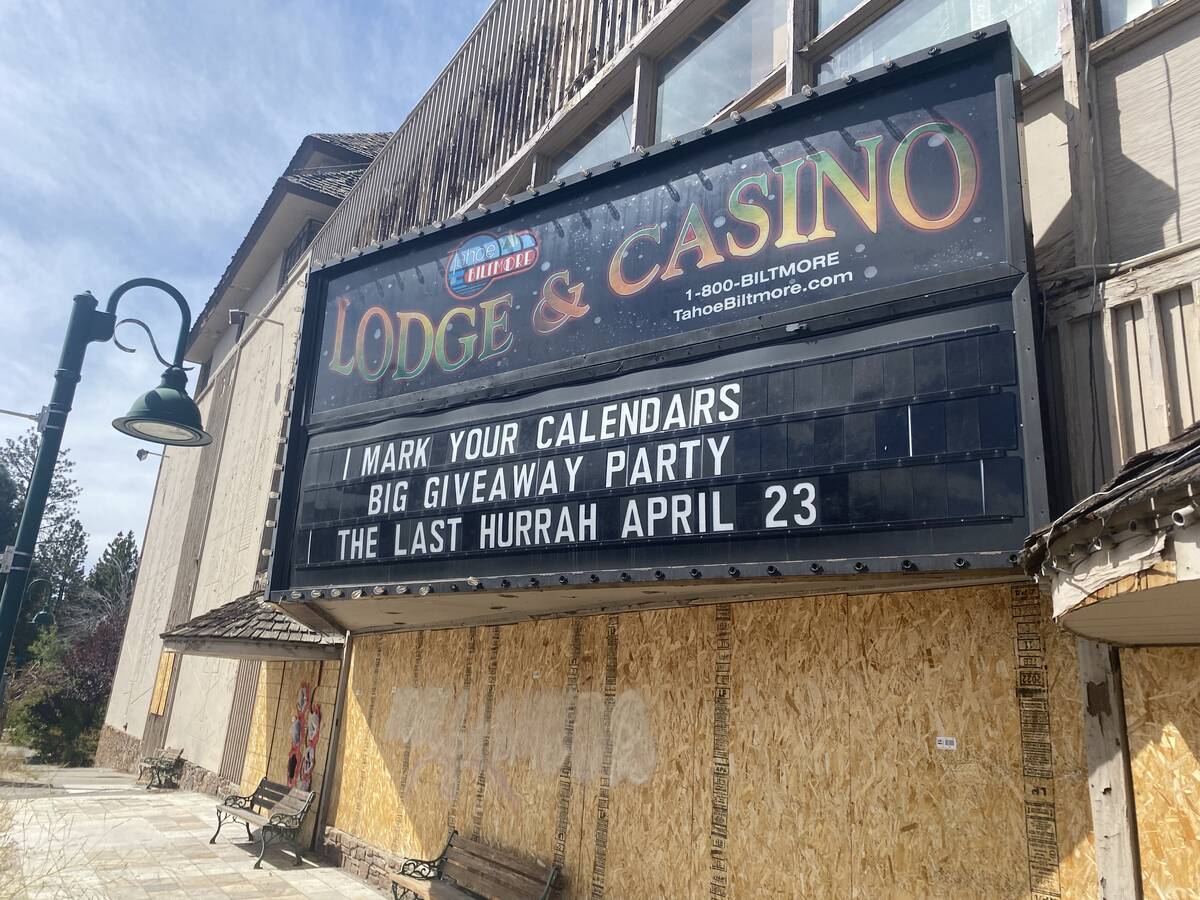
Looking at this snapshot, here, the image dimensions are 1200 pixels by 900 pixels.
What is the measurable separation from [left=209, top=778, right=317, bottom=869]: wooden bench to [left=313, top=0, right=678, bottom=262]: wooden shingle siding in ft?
25.1

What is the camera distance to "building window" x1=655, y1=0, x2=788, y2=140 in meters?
8.85

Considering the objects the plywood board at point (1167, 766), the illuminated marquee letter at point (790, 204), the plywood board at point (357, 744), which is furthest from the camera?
the plywood board at point (357, 744)

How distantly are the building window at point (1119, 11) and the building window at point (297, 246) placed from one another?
19.7 meters

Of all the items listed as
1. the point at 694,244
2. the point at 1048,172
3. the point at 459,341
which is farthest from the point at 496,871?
the point at 1048,172

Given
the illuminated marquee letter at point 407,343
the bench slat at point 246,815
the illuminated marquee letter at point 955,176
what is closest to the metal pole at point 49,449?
the illuminated marquee letter at point 407,343

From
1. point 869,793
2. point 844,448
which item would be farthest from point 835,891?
point 844,448

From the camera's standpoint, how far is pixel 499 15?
1359cm

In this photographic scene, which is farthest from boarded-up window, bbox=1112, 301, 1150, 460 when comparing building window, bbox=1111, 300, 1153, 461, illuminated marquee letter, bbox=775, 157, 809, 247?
illuminated marquee letter, bbox=775, 157, 809, 247

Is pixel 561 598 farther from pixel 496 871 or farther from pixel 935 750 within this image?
pixel 935 750

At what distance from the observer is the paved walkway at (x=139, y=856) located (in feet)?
26.8

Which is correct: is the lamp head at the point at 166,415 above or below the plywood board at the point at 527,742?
above

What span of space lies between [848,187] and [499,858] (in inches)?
267

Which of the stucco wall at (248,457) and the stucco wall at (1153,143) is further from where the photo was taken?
the stucco wall at (248,457)

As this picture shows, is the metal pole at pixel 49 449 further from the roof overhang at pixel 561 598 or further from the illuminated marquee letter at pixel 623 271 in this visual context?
the illuminated marquee letter at pixel 623 271
